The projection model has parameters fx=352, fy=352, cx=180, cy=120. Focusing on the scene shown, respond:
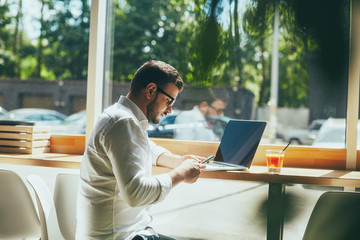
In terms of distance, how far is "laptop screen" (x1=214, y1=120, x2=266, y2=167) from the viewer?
1.82m

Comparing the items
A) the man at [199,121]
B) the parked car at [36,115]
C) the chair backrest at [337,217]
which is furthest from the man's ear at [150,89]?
→ the parked car at [36,115]

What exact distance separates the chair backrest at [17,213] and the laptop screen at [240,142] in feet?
3.48

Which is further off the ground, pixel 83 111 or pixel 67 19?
pixel 67 19

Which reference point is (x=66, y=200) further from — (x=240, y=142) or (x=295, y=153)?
(x=295, y=153)

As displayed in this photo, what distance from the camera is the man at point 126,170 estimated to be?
1137 mm

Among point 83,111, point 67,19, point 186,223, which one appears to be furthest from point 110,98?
point 67,19

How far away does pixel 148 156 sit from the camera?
4.29ft

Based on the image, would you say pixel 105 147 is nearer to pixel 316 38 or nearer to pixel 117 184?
pixel 117 184

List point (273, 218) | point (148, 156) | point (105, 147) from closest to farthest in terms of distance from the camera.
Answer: point (105, 147)
point (148, 156)
point (273, 218)

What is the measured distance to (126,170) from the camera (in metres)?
1.12

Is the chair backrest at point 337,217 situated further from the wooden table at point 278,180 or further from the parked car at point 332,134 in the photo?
the parked car at point 332,134

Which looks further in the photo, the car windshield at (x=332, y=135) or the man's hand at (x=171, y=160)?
the car windshield at (x=332, y=135)

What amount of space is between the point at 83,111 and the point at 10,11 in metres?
1.64

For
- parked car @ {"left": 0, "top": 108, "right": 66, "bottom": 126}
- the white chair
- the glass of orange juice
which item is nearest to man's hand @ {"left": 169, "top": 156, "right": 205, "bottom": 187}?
the glass of orange juice
